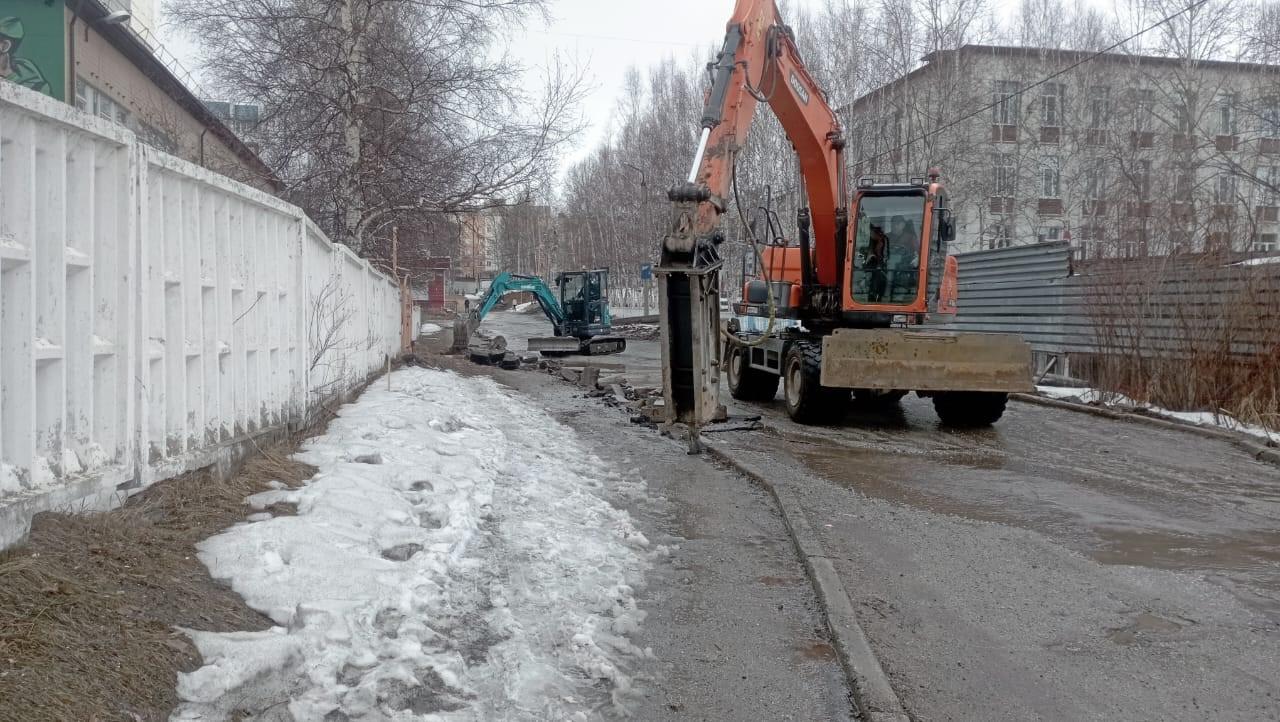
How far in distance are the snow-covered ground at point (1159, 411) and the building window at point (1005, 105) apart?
2303cm

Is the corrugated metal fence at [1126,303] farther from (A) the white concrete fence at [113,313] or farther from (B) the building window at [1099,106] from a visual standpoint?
(B) the building window at [1099,106]

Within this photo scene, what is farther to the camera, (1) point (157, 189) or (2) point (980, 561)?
(2) point (980, 561)

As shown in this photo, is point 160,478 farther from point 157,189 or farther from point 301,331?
point 301,331

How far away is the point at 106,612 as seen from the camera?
301 centimetres

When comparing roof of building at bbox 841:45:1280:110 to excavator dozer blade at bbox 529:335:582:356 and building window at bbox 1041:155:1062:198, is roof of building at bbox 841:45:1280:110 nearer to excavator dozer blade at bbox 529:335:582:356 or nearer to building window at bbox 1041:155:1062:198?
building window at bbox 1041:155:1062:198

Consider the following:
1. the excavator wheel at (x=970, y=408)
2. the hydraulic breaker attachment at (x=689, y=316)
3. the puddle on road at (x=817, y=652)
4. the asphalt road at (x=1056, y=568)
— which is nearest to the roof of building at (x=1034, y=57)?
the excavator wheel at (x=970, y=408)

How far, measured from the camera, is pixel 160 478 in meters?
4.26

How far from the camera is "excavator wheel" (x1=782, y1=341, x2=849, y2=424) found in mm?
11617

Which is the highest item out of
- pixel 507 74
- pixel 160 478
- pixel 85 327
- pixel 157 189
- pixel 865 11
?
pixel 865 11

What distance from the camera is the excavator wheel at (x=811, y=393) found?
457 inches

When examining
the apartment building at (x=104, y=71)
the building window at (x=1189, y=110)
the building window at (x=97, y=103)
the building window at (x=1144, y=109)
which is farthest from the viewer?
the building window at (x=1144, y=109)

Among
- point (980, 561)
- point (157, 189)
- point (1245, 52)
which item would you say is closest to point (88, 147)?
point (157, 189)

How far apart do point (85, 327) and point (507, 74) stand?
1447 centimetres

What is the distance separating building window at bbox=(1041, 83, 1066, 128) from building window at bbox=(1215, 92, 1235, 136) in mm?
5446
